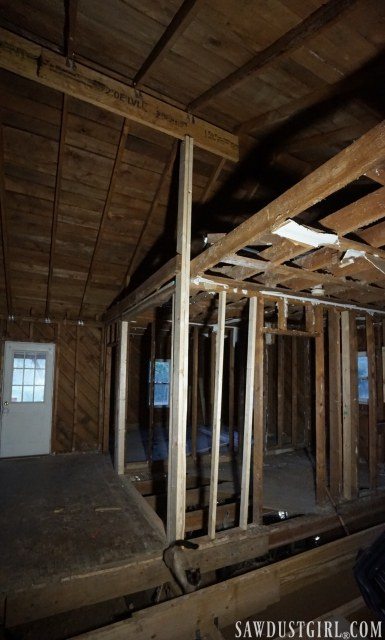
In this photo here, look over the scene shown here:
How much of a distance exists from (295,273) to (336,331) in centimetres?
160

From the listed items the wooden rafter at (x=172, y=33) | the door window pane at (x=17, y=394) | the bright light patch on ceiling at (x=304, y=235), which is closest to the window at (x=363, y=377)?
the bright light patch on ceiling at (x=304, y=235)

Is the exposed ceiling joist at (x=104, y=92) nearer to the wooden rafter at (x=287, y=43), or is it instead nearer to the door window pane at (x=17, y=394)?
the wooden rafter at (x=287, y=43)

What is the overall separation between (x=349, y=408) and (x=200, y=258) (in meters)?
2.87

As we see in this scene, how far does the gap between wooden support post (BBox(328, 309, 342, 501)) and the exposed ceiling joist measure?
8.43ft

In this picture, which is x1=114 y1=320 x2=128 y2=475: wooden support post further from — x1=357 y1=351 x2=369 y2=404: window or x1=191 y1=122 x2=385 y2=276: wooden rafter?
x1=357 y1=351 x2=369 y2=404: window

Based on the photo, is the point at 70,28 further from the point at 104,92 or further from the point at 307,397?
the point at 307,397

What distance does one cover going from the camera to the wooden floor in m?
2.76

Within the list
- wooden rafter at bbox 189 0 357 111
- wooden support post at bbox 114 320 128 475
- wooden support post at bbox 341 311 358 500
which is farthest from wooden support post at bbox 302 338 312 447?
wooden rafter at bbox 189 0 357 111

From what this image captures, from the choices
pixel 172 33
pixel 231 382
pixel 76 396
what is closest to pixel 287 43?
pixel 172 33

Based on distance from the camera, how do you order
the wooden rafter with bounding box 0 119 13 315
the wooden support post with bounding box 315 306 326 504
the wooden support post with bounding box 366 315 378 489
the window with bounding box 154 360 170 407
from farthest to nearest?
the window with bounding box 154 360 170 407, the wooden support post with bounding box 366 315 378 489, the wooden support post with bounding box 315 306 326 504, the wooden rafter with bounding box 0 119 13 315

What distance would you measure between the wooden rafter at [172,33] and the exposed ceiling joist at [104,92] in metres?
0.29

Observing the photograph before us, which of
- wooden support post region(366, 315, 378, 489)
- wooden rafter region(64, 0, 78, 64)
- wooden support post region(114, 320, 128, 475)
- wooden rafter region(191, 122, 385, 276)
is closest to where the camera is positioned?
wooden rafter region(191, 122, 385, 276)

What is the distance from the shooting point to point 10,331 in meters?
6.30

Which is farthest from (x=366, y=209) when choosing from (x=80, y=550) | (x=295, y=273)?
(x=80, y=550)
